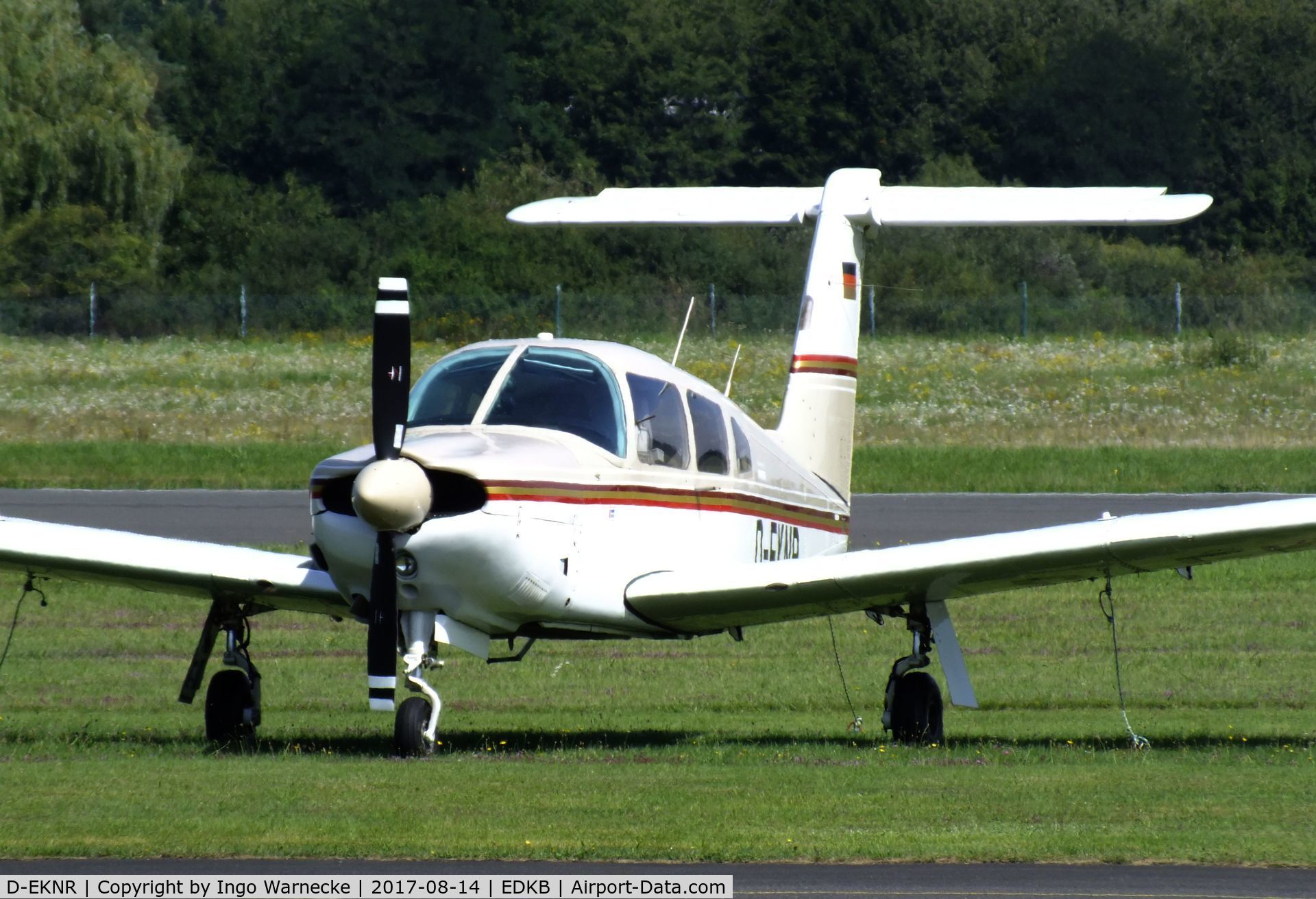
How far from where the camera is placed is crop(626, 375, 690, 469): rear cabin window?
11.8 m

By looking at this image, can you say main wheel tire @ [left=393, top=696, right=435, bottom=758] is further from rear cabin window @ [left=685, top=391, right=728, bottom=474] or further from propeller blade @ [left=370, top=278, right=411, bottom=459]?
rear cabin window @ [left=685, top=391, right=728, bottom=474]

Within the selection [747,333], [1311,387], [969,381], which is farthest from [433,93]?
[1311,387]

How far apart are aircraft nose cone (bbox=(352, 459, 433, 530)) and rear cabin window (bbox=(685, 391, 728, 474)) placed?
2.72 metres

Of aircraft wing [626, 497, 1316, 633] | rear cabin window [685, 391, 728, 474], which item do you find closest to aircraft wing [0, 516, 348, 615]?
aircraft wing [626, 497, 1316, 633]

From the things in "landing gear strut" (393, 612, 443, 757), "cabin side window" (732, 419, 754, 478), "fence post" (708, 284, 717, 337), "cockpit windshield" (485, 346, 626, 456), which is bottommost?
"landing gear strut" (393, 612, 443, 757)

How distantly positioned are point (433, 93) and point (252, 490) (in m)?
48.1

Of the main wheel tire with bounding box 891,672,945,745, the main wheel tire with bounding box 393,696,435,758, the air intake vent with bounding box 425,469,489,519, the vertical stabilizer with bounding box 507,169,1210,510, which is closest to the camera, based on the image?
the air intake vent with bounding box 425,469,489,519

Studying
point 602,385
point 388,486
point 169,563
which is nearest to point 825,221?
point 602,385

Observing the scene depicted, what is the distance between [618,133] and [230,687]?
6772 centimetres

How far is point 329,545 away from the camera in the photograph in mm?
10672

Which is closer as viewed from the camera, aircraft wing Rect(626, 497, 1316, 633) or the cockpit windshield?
aircraft wing Rect(626, 497, 1316, 633)

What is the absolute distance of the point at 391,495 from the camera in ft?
32.3

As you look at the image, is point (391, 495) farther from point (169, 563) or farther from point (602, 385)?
point (169, 563)

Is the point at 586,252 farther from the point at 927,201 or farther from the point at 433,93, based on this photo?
the point at 927,201
